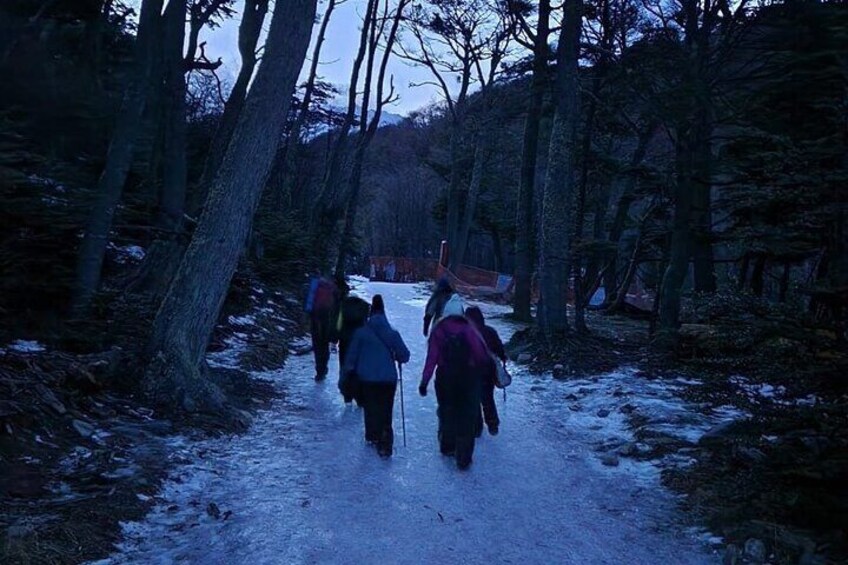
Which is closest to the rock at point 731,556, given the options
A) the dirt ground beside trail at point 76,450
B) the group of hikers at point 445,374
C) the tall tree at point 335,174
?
the group of hikers at point 445,374

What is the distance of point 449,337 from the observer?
732 cm

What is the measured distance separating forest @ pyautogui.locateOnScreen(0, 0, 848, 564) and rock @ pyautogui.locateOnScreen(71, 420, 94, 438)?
2 centimetres

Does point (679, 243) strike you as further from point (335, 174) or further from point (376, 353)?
point (335, 174)

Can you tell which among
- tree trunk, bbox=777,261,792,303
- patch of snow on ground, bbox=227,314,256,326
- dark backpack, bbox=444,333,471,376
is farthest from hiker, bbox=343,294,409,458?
patch of snow on ground, bbox=227,314,256,326

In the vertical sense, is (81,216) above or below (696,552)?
above

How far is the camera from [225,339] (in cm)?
1196

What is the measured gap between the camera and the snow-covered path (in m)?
4.73

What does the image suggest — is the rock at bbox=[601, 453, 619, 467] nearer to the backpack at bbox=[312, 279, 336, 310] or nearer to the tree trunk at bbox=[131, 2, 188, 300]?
the backpack at bbox=[312, 279, 336, 310]

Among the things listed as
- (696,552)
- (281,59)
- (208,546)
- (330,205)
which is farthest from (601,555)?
(330,205)

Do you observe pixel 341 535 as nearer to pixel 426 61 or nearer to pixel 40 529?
pixel 40 529

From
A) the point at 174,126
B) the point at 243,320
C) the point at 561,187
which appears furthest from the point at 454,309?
the point at 174,126

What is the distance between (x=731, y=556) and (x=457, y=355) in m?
3.35

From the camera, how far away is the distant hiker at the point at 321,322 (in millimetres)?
11180

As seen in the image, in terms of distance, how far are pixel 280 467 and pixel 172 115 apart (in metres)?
9.29
